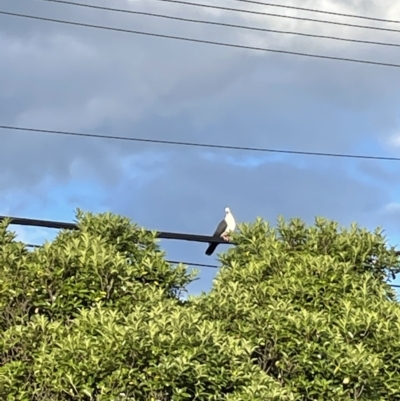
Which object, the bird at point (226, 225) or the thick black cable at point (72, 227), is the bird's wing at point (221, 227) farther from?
the thick black cable at point (72, 227)

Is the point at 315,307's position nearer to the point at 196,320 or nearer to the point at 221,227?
the point at 196,320

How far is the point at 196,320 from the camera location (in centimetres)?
705

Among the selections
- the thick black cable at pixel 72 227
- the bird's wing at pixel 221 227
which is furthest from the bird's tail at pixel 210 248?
the bird's wing at pixel 221 227

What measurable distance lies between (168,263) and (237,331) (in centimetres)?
131

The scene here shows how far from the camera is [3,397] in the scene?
710 centimetres

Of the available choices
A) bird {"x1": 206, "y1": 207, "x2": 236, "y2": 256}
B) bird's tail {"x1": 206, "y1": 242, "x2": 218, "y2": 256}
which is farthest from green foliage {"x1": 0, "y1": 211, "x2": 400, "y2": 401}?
bird {"x1": 206, "y1": 207, "x2": 236, "y2": 256}

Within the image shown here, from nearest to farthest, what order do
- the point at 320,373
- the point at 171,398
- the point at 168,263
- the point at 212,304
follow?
1. the point at 171,398
2. the point at 320,373
3. the point at 212,304
4. the point at 168,263

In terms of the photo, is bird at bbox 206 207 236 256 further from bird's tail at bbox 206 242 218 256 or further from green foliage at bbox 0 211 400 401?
green foliage at bbox 0 211 400 401

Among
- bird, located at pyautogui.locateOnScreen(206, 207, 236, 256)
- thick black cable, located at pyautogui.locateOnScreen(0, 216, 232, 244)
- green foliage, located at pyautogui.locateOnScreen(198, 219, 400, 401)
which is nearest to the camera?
green foliage, located at pyautogui.locateOnScreen(198, 219, 400, 401)

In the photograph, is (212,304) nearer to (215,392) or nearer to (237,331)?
(237,331)

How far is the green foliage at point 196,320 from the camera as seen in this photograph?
6.66 metres

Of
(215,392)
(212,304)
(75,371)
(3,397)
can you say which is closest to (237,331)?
(212,304)

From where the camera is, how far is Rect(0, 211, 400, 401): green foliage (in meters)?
6.66

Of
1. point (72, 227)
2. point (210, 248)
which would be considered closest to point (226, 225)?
point (210, 248)
